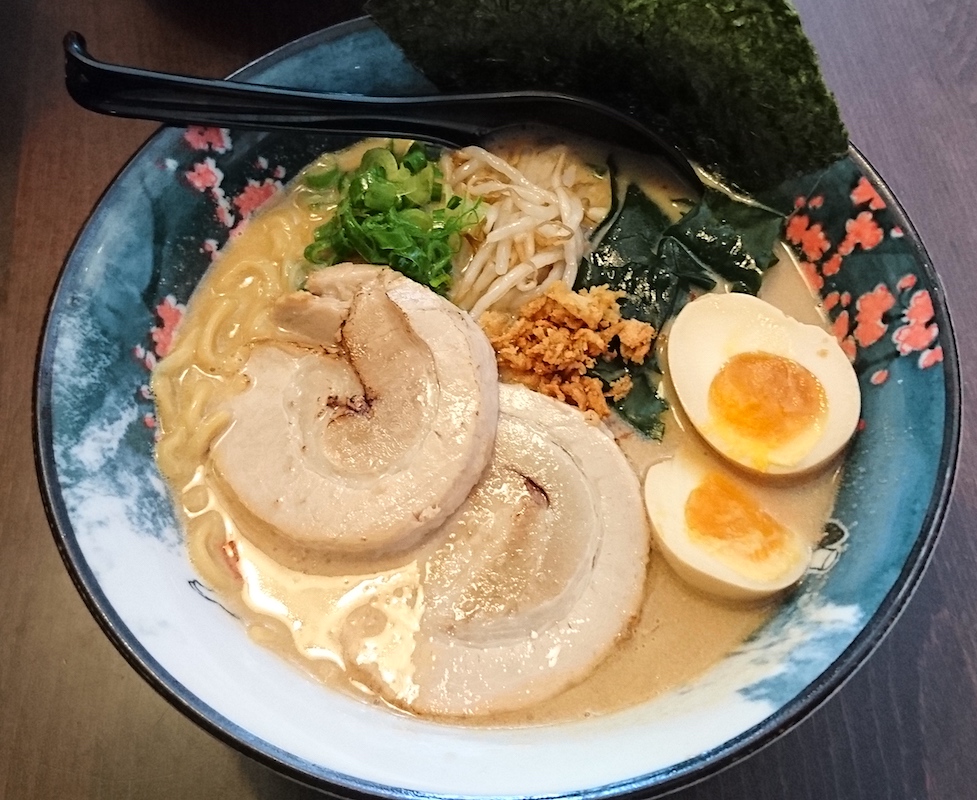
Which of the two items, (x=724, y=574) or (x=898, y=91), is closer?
(x=724, y=574)

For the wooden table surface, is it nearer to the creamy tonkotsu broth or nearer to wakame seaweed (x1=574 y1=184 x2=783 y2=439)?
the creamy tonkotsu broth

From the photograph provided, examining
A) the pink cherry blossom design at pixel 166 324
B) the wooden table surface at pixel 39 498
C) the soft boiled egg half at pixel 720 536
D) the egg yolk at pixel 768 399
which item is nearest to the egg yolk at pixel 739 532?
the soft boiled egg half at pixel 720 536

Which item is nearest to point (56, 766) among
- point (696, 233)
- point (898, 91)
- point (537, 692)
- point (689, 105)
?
point (537, 692)

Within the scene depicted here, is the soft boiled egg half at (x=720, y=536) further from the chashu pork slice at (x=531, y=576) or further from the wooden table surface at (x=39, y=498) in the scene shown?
the wooden table surface at (x=39, y=498)

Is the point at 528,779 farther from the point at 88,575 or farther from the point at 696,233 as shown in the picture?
the point at 696,233

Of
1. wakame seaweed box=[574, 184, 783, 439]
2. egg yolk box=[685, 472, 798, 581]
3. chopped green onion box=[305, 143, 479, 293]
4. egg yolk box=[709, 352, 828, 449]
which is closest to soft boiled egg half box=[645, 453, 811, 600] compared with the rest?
egg yolk box=[685, 472, 798, 581]
